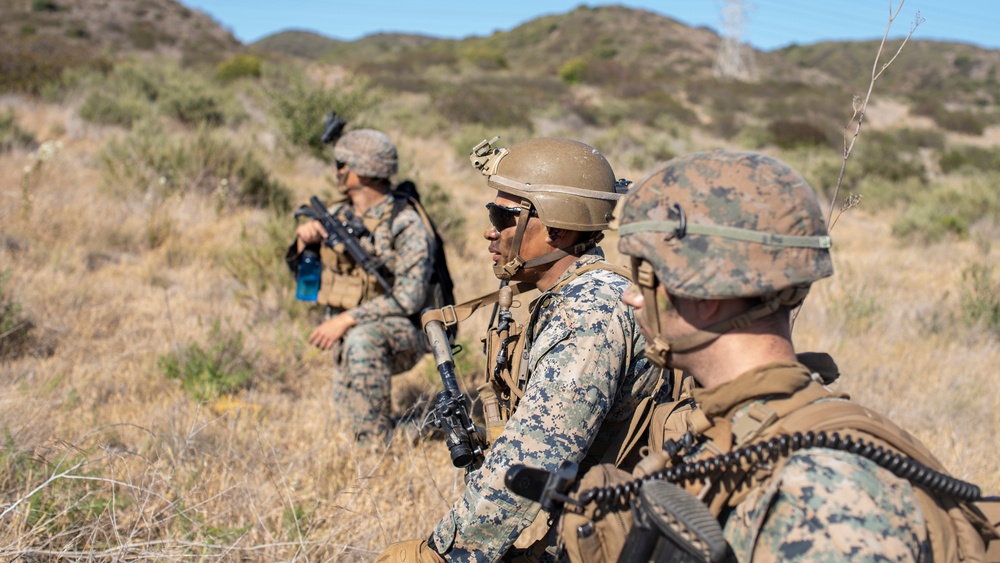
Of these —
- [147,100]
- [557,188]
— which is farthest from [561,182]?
[147,100]

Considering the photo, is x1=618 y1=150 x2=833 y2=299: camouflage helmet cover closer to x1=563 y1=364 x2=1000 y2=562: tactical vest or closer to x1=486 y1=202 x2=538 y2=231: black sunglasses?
x1=563 y1=364 x2=1000 y2=562: tactical vest

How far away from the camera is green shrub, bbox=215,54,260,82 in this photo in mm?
21927

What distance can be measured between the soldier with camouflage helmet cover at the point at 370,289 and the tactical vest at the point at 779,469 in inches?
106

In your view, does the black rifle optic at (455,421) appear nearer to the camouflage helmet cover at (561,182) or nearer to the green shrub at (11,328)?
the camouflage helmet cover at (561,182)

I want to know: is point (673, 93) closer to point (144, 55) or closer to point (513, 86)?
point (513, 86)

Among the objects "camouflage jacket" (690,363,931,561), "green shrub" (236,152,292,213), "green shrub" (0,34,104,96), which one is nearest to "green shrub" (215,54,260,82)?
"green shrub" (0,34,104,96)

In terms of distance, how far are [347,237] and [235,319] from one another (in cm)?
180

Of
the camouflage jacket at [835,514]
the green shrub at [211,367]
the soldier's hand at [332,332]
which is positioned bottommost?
the green shrub at [211,367]

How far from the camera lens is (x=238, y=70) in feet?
74.1

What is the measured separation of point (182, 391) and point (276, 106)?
25.9 ft

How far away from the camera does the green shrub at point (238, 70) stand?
2193cm

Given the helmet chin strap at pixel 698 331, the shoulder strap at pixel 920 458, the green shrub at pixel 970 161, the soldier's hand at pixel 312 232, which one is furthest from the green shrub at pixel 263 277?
the green shrub at pixel 970 161

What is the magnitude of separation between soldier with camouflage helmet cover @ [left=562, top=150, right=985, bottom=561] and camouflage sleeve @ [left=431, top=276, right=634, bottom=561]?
0.39 meters

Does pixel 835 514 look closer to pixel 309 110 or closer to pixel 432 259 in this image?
pixel 432 259
